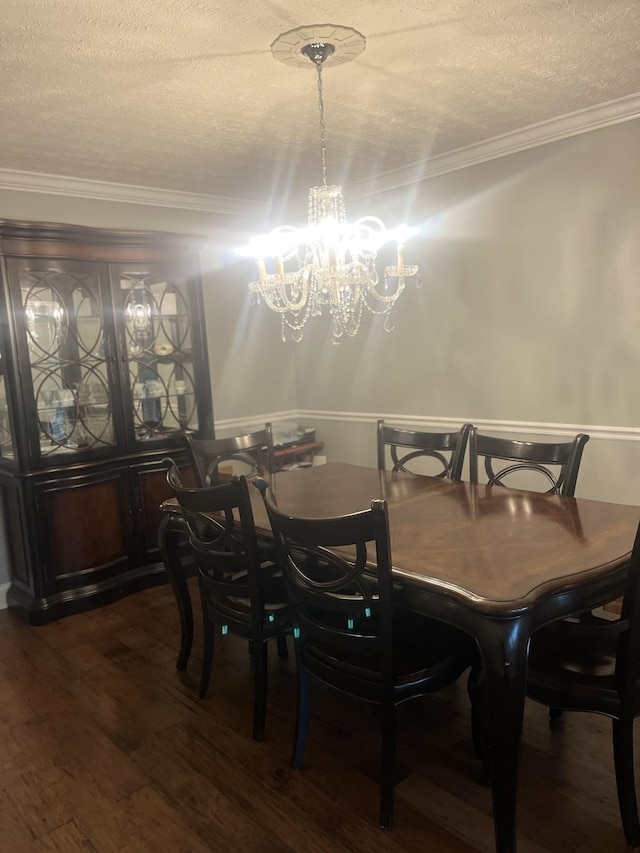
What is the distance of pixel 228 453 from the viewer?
10.6 ft

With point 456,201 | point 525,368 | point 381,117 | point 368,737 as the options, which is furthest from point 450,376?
point 368,737

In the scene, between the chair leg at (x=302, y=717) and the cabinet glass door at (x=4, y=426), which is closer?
the chair leg at (x=302, y=717)

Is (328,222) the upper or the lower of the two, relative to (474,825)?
upper

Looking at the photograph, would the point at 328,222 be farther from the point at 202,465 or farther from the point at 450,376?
the point at 450,376

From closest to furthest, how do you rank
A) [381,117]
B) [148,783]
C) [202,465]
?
[148,783], [381,117], [202,465]

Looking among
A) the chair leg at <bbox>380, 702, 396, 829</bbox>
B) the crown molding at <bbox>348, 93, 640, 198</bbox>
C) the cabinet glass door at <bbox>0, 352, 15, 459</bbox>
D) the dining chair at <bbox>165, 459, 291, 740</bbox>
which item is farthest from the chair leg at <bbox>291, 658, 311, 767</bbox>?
the crown molding at <bbox>348, 93, 640, 198</bbox>

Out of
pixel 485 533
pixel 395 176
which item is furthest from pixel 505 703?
pixel 395 176

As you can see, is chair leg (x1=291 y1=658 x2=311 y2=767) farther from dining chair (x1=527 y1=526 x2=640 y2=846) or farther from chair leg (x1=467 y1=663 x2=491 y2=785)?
dining chair (x1=527 y1=526 x2=640 y2=846)

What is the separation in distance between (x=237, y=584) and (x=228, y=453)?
1.01m

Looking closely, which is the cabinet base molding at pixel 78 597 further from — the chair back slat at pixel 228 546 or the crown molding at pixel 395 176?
the crown molding at pixel 395 176

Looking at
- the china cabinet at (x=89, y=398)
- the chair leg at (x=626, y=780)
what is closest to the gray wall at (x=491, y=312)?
the china cabinet at (x=89, y=398)

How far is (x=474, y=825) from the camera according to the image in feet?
5.91

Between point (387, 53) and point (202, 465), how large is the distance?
6.45 ft

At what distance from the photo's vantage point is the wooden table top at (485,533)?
164 centimetres
